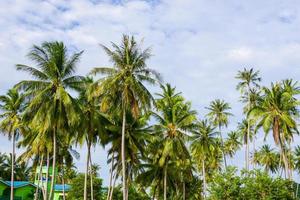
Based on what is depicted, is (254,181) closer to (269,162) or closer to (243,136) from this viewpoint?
(243,136)

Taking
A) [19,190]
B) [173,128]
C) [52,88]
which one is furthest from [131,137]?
[19,190]

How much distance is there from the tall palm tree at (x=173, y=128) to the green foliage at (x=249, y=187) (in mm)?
4800

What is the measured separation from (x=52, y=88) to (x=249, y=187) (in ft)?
62.9

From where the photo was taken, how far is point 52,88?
31.0 metres

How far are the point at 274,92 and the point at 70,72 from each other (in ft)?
69.3

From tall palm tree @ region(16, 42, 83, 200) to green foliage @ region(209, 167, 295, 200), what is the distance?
15.0m

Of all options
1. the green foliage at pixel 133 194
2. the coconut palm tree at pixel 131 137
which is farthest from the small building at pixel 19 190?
the coconut palm tree at pixel 131 137

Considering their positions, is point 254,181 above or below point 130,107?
below

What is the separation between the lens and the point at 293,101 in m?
42.4

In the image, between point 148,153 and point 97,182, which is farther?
point 97,182

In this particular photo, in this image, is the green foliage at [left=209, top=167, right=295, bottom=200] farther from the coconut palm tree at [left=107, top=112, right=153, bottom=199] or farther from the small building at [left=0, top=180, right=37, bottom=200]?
the small building at [left=0, top=180, right=37, bottom=200]

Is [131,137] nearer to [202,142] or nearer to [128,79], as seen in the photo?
[128,79]

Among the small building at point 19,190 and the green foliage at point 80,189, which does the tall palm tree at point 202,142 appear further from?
the small building at point 19,190

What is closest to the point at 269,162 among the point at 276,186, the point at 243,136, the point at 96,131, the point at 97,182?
the point at 243,136
